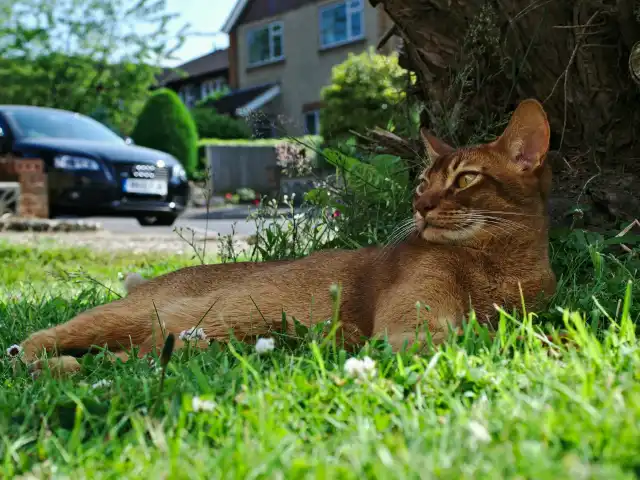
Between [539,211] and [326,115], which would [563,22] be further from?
[326,115]

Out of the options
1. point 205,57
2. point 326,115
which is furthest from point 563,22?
point 205,57

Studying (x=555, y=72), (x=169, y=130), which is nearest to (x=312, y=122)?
(x=169, y=130)

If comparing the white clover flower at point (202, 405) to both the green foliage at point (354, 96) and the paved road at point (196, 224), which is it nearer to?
the paved road at point (196, 224)

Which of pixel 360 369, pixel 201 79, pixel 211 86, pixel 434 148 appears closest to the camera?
pixel 360 369

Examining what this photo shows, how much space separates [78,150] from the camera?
1089 cm

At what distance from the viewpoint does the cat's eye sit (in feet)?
9.61

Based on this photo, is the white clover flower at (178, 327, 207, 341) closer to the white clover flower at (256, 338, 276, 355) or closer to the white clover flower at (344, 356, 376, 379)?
the white clover flower at (256, 338, 276, 355)

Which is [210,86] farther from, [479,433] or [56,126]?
[479,433]

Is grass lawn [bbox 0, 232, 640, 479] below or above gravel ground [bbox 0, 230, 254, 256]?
above

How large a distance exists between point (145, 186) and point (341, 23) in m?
15.5

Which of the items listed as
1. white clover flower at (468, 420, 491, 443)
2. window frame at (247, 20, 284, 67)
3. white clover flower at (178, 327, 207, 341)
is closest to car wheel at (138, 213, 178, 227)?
white clover flower at (178, 327, 207, 341)

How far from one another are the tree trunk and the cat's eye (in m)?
1.26

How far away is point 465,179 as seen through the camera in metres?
2.94

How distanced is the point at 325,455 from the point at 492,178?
157 cm
